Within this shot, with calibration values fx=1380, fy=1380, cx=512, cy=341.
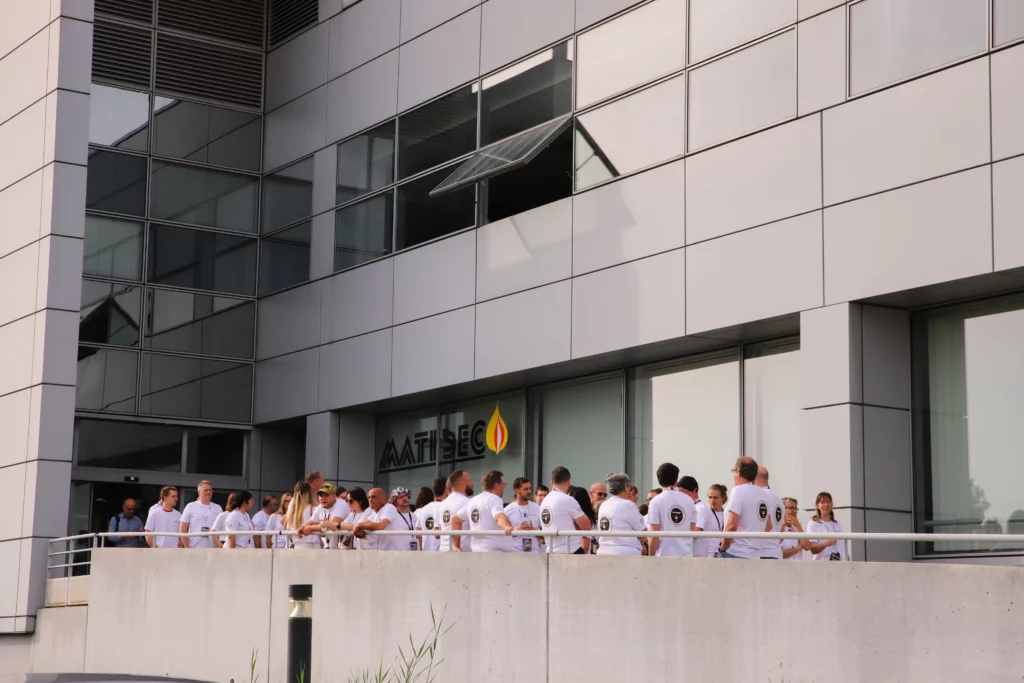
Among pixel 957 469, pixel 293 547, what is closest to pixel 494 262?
pixel 293 547

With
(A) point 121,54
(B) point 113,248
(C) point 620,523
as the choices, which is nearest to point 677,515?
(C) point 620,523

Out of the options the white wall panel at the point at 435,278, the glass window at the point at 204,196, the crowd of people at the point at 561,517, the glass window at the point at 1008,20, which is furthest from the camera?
the glass window at the point at 204,196

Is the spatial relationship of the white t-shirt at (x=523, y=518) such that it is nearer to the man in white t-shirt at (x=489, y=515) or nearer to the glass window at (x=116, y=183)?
the man in white t-shirt at (x=489, y=515)

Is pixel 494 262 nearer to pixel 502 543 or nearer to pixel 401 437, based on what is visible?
pixel 401 437

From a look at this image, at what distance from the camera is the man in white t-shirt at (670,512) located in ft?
40.5

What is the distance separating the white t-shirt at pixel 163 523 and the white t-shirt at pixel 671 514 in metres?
9.49

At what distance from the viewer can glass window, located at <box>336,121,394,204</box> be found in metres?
25.1

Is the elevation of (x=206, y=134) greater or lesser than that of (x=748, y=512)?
greater

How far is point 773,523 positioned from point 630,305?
24.1 feet

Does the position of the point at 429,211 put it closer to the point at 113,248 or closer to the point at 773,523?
the point at 113,248

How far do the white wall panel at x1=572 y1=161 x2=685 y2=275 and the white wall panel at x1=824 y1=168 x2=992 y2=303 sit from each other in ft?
9.11

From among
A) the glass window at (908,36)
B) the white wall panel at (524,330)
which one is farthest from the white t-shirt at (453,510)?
the glass window at (908,36)

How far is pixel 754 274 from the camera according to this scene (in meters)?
17.3

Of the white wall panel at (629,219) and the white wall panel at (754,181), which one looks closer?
the white wall panel at (754,181)
